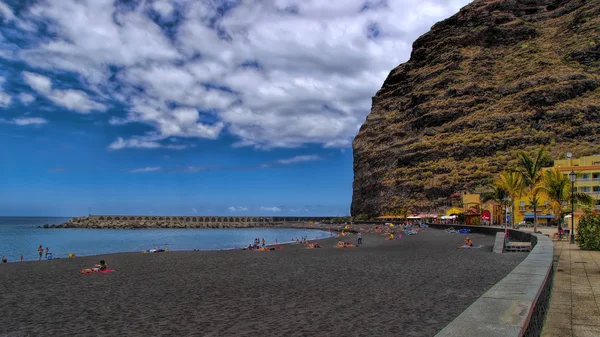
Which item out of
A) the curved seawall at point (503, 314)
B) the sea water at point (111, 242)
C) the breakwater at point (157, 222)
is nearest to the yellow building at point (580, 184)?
the sea water at point (111, 242)

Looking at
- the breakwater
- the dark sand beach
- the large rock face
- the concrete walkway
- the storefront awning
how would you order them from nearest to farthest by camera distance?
the concrete walkway
the dark sand beach
the storefront awning
the large rock face
the breakwater

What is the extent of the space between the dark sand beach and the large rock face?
240 ft

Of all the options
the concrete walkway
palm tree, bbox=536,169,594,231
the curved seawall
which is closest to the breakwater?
palm tree, bbox=536,169,594,231

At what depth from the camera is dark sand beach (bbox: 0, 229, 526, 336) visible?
29.5 ft

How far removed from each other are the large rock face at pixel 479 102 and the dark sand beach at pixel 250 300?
73.0 meters

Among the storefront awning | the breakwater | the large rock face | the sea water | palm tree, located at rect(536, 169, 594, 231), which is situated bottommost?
the breakwater

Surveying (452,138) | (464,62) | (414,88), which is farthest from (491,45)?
(452,138)

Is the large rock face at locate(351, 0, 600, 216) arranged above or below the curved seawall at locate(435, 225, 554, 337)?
above

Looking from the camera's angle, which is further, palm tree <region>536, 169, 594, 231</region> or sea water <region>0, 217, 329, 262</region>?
sea water <region>0, 217, 329, 262</region>

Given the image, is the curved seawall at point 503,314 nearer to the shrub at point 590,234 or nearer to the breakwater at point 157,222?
the shrub at point 590,234

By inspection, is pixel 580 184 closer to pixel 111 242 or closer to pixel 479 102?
pixel 479 102

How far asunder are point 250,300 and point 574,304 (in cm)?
760

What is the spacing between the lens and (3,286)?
52.9 feet

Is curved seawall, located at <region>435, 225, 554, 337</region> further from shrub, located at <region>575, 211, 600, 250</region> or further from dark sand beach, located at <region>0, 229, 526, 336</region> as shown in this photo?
shrub, located at <region>575, 211, 600, 250</region>
